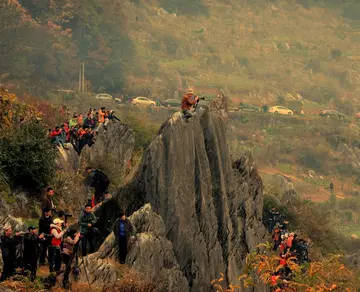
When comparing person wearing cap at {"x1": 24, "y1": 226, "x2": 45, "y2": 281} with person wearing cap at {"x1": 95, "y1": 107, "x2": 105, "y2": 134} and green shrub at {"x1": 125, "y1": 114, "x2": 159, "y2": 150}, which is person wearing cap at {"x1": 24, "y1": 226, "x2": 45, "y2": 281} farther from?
green shrub at {"x1": 125, "y1": 114, "x2": 159, "y2": 150}

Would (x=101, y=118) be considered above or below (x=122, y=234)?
below

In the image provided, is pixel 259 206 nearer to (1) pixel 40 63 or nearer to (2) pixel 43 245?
(2) pixel 43 245

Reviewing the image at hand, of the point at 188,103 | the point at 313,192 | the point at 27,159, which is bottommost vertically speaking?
the point at 313,192

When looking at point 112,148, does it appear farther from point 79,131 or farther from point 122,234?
point 122,234

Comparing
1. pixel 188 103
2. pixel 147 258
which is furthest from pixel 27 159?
pixel 147 258

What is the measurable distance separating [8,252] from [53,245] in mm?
1707

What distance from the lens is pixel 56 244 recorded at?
2102 cm

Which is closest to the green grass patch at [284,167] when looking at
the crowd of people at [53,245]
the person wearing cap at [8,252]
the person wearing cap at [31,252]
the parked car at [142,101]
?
the parked car at [142,101]

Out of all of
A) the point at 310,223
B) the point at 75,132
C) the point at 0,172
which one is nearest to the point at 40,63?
the point at 310,223

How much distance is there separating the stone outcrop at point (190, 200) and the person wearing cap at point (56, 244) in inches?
126

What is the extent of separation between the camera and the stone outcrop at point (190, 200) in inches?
1042

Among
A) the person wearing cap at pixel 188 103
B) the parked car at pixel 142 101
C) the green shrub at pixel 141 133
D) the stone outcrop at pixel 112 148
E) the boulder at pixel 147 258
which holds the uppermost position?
the person wearing cap at pixel 188 103

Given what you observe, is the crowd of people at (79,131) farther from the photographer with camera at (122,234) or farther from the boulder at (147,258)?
the photographer with camera at (122,234)

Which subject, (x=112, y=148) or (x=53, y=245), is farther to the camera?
(x=112, y=148)
